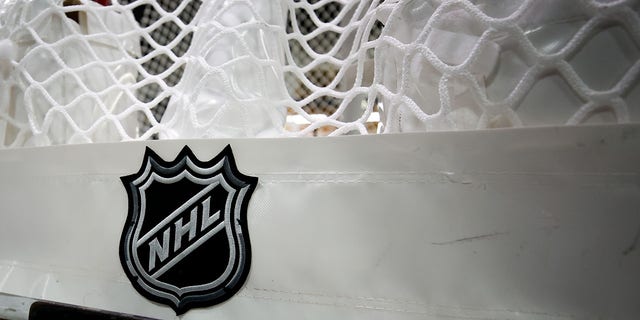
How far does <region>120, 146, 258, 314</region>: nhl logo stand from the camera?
1.58ft

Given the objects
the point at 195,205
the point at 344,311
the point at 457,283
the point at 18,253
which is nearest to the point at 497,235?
the point at 457,283

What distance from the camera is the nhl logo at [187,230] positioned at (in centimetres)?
48

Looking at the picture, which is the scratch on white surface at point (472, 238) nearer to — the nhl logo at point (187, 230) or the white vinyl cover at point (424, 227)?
the white vinyl cover at point (424, 227)

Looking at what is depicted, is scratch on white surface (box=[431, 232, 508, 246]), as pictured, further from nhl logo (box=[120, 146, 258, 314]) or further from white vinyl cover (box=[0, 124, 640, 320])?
nhl logo (box=[120, 146, 258, 314])

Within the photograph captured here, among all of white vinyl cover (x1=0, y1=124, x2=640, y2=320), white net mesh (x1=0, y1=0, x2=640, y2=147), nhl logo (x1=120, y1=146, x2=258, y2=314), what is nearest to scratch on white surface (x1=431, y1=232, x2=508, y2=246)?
white vinyl cover (x1=0, y1=124, x2=640, y2=320)

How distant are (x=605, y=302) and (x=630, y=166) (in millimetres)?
118

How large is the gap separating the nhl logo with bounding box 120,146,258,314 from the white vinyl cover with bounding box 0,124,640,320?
15 mm

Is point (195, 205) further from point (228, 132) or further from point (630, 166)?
point (630, 166)

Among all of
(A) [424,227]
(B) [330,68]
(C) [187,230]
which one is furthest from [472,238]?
(B) [330,68]

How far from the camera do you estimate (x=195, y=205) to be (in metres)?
0.50

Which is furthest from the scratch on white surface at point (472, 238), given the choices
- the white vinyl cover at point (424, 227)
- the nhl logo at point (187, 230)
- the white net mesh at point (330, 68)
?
the nhl logo at point (187, 230)

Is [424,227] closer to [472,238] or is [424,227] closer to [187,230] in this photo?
[472,238]

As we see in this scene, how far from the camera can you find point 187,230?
0.50 m

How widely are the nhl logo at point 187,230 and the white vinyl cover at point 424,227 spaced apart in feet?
0.05
